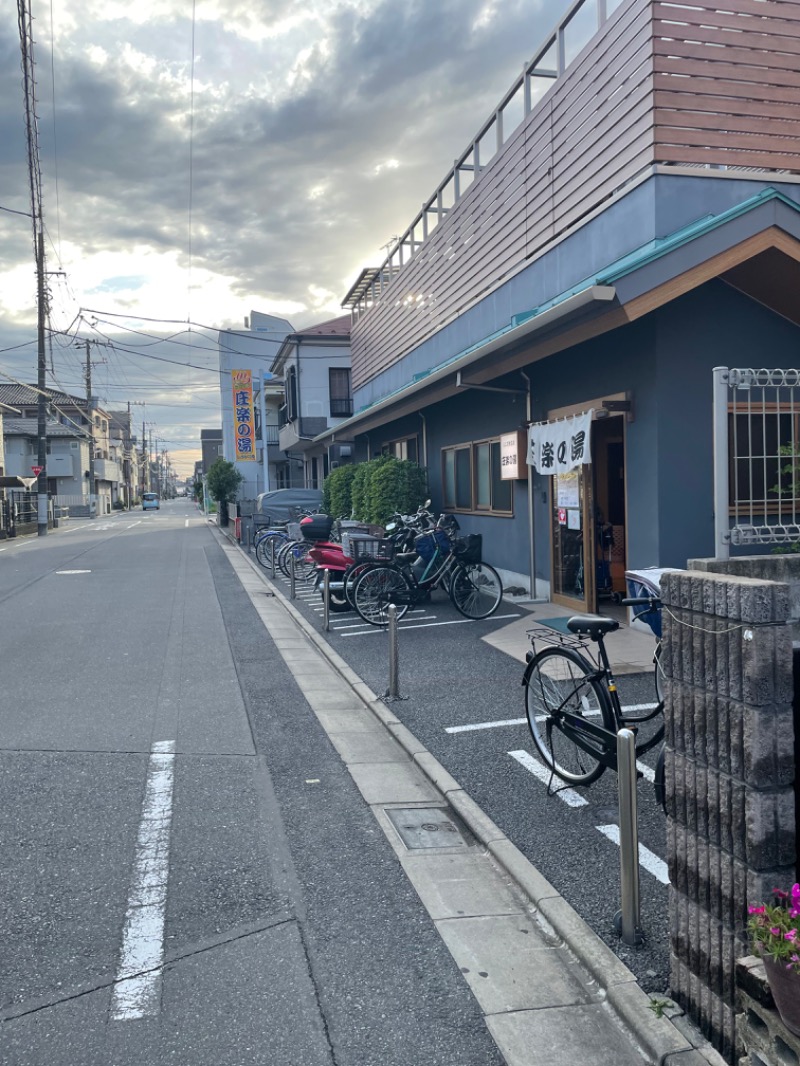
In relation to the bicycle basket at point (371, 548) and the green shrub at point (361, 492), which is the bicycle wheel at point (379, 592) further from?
the green shrub at point (361, 492)

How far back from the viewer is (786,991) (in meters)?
2.21

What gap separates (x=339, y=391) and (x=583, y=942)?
33.7 meters

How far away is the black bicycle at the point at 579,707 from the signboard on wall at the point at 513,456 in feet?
21.4

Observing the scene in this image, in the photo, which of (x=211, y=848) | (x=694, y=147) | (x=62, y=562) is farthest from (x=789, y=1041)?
(x=62, y=562)

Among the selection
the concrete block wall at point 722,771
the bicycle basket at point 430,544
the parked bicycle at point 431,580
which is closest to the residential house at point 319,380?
the bicycle basket at point 430,544

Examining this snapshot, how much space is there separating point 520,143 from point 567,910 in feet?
41.0

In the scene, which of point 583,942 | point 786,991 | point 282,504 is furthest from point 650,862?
point 282,504

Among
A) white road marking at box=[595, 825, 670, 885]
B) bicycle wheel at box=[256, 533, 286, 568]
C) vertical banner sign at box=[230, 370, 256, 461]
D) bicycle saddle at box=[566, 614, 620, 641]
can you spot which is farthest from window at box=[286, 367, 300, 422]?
white road marking at box=[595, 825, 670, 885]

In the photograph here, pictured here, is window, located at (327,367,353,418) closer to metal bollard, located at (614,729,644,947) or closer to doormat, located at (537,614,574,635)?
doormat, located at (537,614,574,635)

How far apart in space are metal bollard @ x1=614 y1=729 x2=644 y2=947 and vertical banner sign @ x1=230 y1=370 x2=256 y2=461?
3232 cm

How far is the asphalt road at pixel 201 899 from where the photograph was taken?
2.88 metres

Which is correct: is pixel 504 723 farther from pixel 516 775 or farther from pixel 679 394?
pixel 679 394

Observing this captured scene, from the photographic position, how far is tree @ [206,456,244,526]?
41719 mm

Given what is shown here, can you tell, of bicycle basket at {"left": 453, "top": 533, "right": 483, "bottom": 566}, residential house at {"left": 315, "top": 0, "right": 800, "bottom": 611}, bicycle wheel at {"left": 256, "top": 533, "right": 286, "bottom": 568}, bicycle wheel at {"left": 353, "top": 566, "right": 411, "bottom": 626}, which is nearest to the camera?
residential house at {"left": 315, "top": 0, "right": 800, "bottom": 611}
